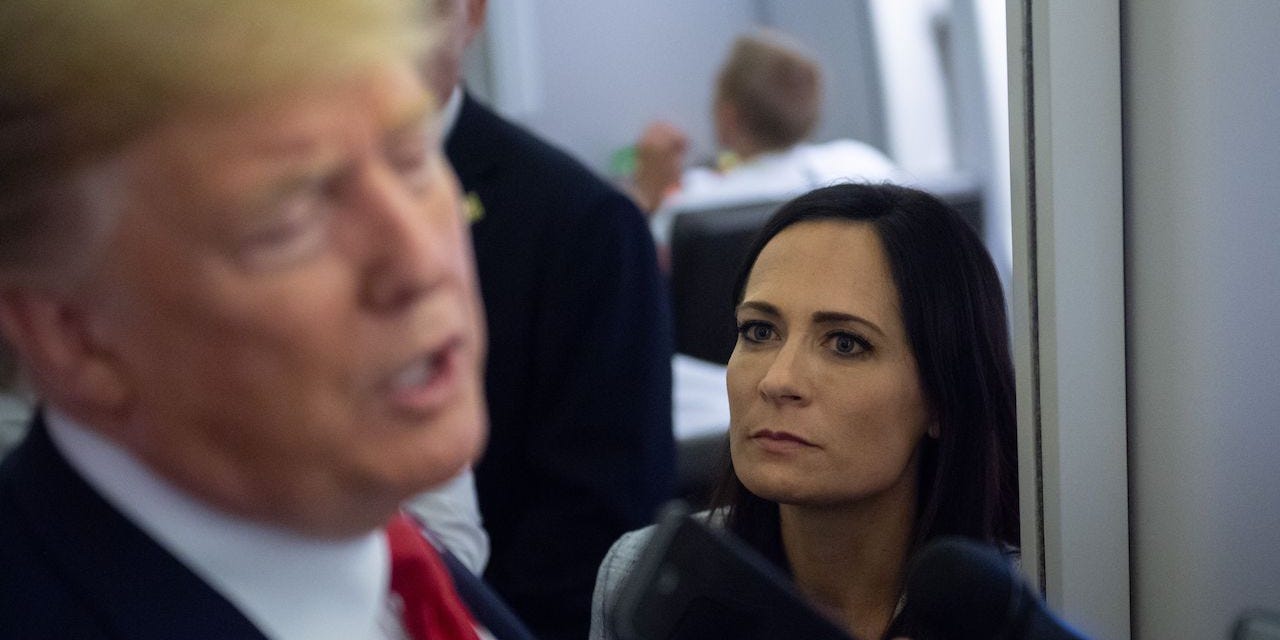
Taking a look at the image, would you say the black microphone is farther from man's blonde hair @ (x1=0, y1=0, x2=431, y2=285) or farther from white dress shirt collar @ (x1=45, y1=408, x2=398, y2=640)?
man's blonde hair @ (x1=0, y1=0, x2=431, y2=285)

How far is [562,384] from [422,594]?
3.69 ft

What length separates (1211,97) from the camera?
1.00 meters

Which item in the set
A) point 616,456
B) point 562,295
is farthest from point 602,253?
point 616,456

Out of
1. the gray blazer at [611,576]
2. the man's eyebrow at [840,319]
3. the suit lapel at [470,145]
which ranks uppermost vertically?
the suit lapel at [470,145]

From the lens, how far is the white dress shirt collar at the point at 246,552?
57 cm

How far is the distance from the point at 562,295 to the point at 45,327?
128 centimetres

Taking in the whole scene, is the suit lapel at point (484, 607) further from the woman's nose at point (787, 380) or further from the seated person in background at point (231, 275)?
the woman's nose at point (787, 380)

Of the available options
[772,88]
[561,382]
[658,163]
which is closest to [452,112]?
[561,382]

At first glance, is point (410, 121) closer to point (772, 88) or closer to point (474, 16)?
point (474, 16)

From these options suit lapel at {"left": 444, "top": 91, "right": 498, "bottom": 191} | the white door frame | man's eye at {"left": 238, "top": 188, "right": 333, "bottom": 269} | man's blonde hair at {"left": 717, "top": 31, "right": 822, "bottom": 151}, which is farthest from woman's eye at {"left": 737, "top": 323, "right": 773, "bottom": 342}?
man's blonde hair at {"left": 717, "top": 31, "right": 822, "bottom": 151}

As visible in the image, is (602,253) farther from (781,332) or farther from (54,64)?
(54,64)

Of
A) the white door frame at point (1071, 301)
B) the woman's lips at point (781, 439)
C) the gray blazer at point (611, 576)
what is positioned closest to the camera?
the white door frame at point (1071, 301)

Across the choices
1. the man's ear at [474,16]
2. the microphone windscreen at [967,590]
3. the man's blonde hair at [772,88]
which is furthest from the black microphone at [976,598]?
the man's blonde hair at [772,88]

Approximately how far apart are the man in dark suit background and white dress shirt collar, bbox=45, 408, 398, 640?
1.17 meters
